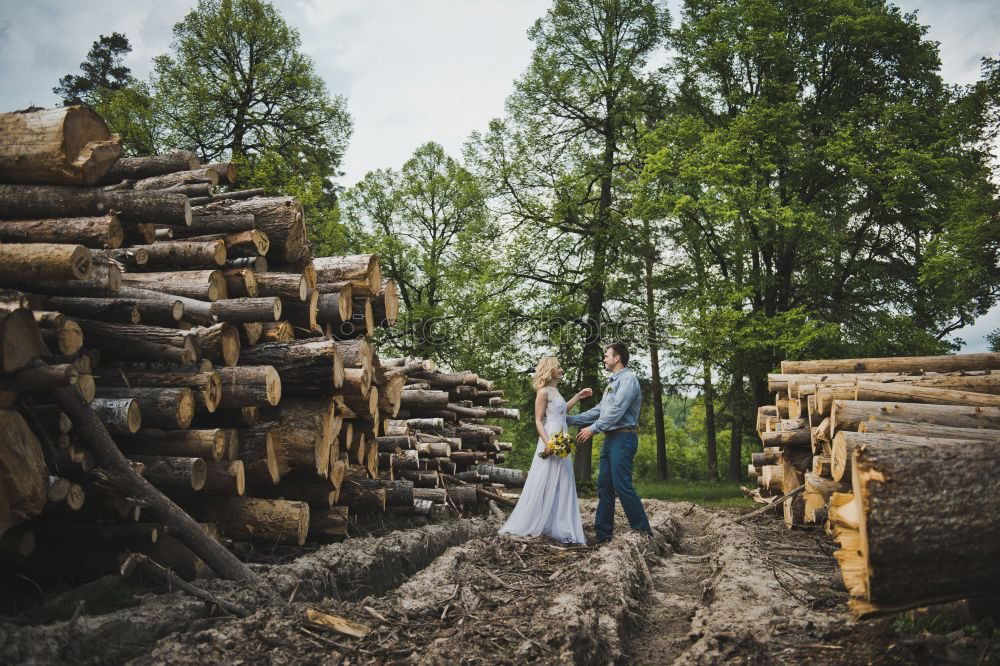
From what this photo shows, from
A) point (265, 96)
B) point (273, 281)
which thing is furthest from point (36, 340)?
point (265, 96)

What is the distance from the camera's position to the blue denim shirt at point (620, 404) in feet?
27.6

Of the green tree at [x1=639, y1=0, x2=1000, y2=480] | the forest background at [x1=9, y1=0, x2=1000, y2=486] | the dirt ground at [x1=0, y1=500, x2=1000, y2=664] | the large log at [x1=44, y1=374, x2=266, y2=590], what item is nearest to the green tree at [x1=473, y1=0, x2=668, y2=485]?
the forest background at [x1=9, y1=0, x2=1000, y2=486]

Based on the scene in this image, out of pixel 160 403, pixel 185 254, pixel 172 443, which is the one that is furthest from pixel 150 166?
pixel 172 443

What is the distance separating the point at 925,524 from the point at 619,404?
193 inches

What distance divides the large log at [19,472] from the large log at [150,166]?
12.9 feet

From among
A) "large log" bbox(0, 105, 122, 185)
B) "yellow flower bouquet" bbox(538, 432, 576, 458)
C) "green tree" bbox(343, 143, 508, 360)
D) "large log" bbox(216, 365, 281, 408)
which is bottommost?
"yellow flower bouquet" bbox(538, 432, 576, 458)

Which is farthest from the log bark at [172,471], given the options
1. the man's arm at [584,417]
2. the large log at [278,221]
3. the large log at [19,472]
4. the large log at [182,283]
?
the man's arm at [584,417]

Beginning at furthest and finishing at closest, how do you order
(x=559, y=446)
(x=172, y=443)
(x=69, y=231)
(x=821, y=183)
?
(x=821, y=183), (x=559, y=446), (x=69, y=231), (x=172, y=443)

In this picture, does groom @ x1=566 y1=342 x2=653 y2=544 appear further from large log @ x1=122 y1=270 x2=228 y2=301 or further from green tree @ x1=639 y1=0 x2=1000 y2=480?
green tree @ x1=639 y1=0 x2=1000 y2=480

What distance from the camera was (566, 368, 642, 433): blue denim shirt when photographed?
840 centimetres

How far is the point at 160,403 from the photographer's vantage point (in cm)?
546

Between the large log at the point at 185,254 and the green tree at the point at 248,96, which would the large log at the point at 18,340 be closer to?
the large log at the point at 185,254

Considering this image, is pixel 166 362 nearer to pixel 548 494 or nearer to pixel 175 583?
pixel 175 583

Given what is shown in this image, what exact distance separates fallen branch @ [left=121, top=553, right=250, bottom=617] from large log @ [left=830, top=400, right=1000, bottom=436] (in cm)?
532
